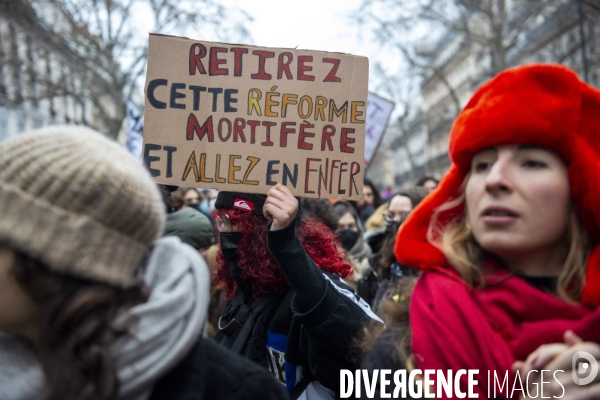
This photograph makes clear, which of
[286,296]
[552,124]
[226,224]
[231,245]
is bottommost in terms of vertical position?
[286,296]

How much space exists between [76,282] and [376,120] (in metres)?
6.40

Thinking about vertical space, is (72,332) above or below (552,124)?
below

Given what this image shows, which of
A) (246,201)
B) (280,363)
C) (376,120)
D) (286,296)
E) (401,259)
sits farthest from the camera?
(376,120)

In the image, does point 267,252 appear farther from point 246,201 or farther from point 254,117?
point 254,117

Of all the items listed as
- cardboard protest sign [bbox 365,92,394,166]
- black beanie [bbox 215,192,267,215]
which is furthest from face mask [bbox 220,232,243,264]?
cardboard protest sign [bbox 365,92,394,166]

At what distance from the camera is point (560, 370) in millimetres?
1312

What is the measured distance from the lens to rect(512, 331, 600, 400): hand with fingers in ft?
4.30

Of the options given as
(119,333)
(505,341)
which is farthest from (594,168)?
(119,333)

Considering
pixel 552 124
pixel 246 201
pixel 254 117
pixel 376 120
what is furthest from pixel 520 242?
pixel 376 120

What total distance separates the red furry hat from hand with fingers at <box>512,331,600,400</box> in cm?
17

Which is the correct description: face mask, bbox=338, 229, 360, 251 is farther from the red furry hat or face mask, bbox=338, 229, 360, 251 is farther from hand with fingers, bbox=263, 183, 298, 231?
the red furry hat

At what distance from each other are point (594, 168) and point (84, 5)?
15148 mm

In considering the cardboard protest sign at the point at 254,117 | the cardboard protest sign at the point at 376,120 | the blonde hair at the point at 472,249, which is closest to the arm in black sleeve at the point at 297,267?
the cardboard protest sign at the point at 254,117

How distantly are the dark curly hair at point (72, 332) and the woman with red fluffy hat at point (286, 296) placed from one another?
1042 mm
